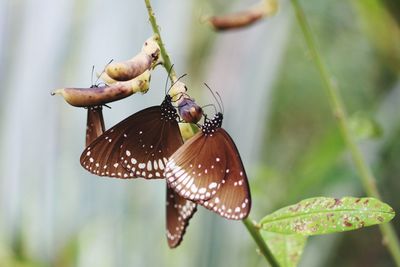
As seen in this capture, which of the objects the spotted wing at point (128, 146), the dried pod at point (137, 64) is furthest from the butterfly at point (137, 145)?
the dried pod at point (137, 64)

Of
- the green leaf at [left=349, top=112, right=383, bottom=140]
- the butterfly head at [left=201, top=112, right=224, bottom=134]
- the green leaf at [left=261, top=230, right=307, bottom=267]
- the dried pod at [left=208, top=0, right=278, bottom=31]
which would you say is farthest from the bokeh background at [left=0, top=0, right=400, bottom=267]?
the butterfly head at [left=201, top=112, right=224, bottom=134]

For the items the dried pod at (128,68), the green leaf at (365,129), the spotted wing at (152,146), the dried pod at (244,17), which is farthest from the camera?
the green leaf at (365,129)

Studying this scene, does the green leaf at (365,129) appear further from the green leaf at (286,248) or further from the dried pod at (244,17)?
the green leaf at (286,248)

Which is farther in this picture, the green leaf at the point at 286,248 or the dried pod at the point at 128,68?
the green leaf at the point at 286,248

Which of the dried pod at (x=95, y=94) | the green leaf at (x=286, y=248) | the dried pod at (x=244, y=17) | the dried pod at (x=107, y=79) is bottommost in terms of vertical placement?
the green leaf at (x=286, y=248)

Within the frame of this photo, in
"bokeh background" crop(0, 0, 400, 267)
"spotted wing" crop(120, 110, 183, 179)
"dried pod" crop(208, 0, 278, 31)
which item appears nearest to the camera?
"spotted wing" crop(120, 110, 183, 179)

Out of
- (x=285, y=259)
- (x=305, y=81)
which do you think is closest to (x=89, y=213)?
(x=305, y=81)

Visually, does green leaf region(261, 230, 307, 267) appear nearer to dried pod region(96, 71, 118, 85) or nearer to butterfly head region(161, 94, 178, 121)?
butterfly head region(161, 94, 178, 121)

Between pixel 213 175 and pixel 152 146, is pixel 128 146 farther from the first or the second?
pixel 213 175
